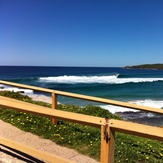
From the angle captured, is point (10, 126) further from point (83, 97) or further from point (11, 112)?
point (83, 97)

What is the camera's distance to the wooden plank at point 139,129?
1.60 meters

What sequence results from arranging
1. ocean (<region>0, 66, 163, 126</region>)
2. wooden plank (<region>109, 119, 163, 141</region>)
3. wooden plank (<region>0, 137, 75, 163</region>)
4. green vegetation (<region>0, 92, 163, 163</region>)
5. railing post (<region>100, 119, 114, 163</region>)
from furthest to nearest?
1. ocean (<region>0, 66, 163, 126</region>)
2. green vegetation (<region>0, 92, 163, 163</region>)
3. wooden plank (<region>0, 137, 75, 163</region>)
4. railing post (<region>100, 119, 114, 163</region>)
5. wooden plank (<region>109, 119, 163, 141</region>)

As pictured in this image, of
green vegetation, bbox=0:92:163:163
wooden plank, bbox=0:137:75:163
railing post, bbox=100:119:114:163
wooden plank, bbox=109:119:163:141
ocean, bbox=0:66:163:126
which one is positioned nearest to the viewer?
wooden plank, bbox=109:119:163:141

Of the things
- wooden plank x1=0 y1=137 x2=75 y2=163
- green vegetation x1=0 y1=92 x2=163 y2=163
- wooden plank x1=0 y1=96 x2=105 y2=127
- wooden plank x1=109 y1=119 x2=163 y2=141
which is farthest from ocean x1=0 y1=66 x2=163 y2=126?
wooden plank x1=109 y1=119 x2=163 y2=141

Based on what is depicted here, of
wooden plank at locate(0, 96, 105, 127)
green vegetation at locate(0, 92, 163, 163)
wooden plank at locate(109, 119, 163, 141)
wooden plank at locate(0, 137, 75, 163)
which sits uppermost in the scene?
wooden plank at locate(0, 96, 105, 127)

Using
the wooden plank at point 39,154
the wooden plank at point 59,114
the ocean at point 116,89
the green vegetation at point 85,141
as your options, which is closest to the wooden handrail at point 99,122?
the wooden plank at point 59,114

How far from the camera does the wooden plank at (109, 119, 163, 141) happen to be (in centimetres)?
160

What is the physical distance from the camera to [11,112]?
6.57m

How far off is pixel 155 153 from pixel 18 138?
8.39 feet

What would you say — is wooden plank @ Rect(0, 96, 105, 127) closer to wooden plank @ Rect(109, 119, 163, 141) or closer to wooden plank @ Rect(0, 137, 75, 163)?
wooden plank @ Rect(109, 119, 163, 141)

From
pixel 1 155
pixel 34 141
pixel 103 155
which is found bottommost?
pixel 34 141

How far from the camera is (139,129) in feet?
5.42

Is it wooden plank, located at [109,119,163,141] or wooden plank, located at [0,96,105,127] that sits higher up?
wooden plank, located at [0,96,105,127]

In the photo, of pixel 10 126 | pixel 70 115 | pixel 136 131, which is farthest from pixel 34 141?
pixel 136 131
